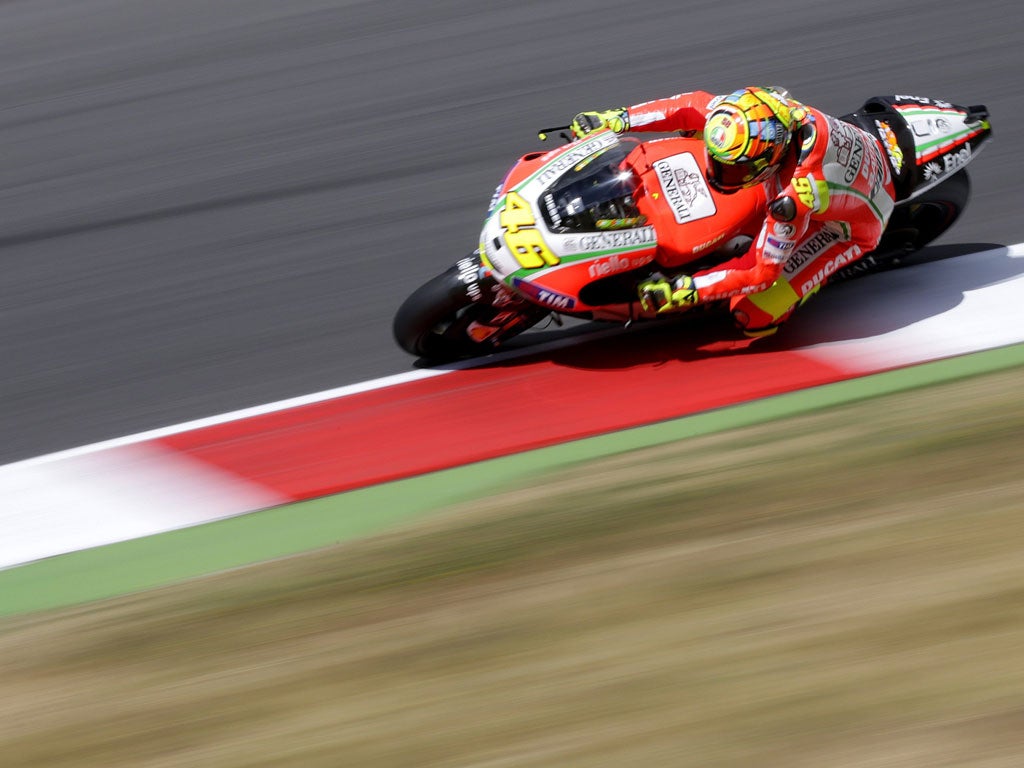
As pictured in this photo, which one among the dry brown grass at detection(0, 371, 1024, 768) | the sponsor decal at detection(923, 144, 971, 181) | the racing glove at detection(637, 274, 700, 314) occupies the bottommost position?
the dry brown grass at detection(0, 371, 1024, 768)

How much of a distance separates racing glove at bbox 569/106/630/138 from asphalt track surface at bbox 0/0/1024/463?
1200mm

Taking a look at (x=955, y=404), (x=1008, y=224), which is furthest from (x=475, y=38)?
(x=955, y=404)

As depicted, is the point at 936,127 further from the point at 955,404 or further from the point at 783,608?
the point at 783,608

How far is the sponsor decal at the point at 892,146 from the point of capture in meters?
6.44

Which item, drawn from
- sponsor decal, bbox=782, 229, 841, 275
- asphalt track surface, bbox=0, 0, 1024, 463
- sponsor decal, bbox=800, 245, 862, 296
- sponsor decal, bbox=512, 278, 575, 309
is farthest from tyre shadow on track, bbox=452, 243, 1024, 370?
sponsor decal, bbox=512, 278, 575, 309

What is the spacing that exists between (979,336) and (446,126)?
12.2 ft

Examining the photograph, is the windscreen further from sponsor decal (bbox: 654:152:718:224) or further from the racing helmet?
the racing helmet

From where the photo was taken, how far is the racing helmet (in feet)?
18.6

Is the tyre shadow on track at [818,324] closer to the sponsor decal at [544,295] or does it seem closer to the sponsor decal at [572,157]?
the sponsor decal at [544,295]

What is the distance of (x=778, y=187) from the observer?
6125 mm

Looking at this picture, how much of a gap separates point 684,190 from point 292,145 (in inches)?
132

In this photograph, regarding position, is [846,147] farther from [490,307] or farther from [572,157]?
[490,307]

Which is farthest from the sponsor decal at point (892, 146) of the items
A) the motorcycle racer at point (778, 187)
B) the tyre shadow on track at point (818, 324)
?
the tyre shadow on track at point (818, 324)

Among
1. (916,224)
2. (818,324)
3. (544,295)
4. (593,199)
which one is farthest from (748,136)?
(916,224)
